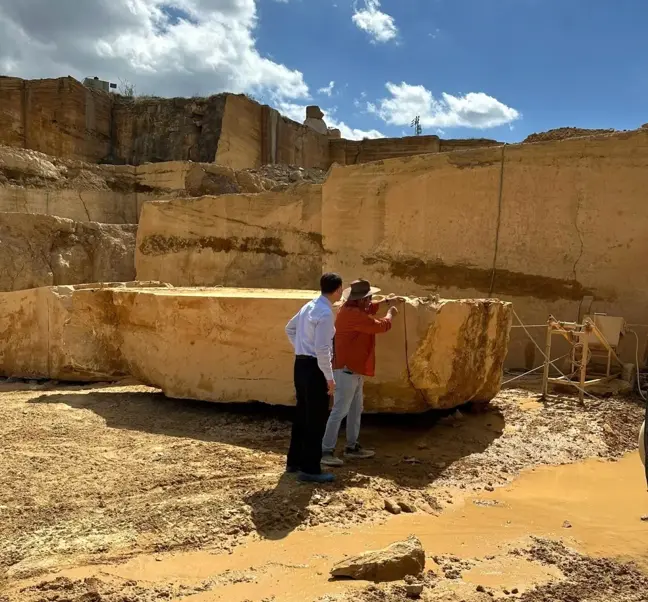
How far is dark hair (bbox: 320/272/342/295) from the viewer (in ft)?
10.5

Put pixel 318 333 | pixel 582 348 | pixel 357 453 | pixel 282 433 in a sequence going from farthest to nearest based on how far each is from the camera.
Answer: pixel 582 348 → pixel 282 433 → pixel 357 453 → pixel 318 333

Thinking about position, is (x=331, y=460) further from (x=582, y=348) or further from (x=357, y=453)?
(x=582, y=348)

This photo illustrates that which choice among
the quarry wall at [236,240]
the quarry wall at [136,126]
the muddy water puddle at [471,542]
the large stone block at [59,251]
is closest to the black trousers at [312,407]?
the muddy water puddle at [471,542]

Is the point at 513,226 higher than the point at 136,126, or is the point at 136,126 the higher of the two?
the point at 136,126

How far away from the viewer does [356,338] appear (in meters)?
3.56

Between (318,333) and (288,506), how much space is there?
88 cm

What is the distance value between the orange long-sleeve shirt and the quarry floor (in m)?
0.60

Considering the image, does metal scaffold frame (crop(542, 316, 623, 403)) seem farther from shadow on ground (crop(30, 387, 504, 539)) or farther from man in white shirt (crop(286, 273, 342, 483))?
man in white shirt (crop(286, 273, 342, 483))

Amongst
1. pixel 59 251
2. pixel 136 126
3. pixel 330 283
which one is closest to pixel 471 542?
pixel 330 283

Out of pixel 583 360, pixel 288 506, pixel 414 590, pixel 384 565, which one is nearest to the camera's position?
pixel 414 590

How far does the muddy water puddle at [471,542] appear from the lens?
217cm

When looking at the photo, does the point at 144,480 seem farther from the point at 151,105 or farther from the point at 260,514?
the point at 151,105

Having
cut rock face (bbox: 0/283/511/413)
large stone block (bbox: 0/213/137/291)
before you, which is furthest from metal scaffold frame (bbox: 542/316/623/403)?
large stone block (bbox: 0/213/137/291)

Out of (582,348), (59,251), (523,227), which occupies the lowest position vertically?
(582,348)
